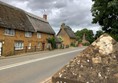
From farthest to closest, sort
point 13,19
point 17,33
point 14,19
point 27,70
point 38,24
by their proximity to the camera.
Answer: point 38,24 → point 14,19 → point 17,33 → point 13,19 → point 27,70

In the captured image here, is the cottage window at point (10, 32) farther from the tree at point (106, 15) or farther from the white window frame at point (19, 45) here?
the tree at point (106, 15)

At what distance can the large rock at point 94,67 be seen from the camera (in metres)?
2.56

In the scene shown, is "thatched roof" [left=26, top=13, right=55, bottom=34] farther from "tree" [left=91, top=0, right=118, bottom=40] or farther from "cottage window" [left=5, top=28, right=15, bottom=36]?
"tree" [left=91, top=0, right=118, bottom=40]

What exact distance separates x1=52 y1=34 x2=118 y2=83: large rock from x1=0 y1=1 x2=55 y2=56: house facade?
115ft

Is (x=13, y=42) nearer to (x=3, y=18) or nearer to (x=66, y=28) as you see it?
(x=3, y=18)

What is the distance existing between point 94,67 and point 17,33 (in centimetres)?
4122

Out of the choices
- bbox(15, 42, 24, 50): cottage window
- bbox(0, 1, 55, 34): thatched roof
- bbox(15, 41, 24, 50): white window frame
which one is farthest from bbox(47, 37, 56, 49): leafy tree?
bbox(15, 42, 24, 50): cottage window

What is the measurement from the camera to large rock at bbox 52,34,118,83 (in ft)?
8.40

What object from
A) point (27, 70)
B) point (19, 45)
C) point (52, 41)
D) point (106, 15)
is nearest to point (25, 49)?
point (19, 45)

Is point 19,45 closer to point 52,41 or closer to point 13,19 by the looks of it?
point 13,19

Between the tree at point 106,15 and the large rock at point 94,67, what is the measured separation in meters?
24.9

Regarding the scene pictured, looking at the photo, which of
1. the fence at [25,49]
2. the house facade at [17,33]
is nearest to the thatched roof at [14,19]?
the house facade at [17,33]

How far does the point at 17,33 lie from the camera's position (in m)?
43.1

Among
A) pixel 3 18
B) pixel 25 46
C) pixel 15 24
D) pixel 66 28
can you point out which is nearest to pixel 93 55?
pixel 3 18
